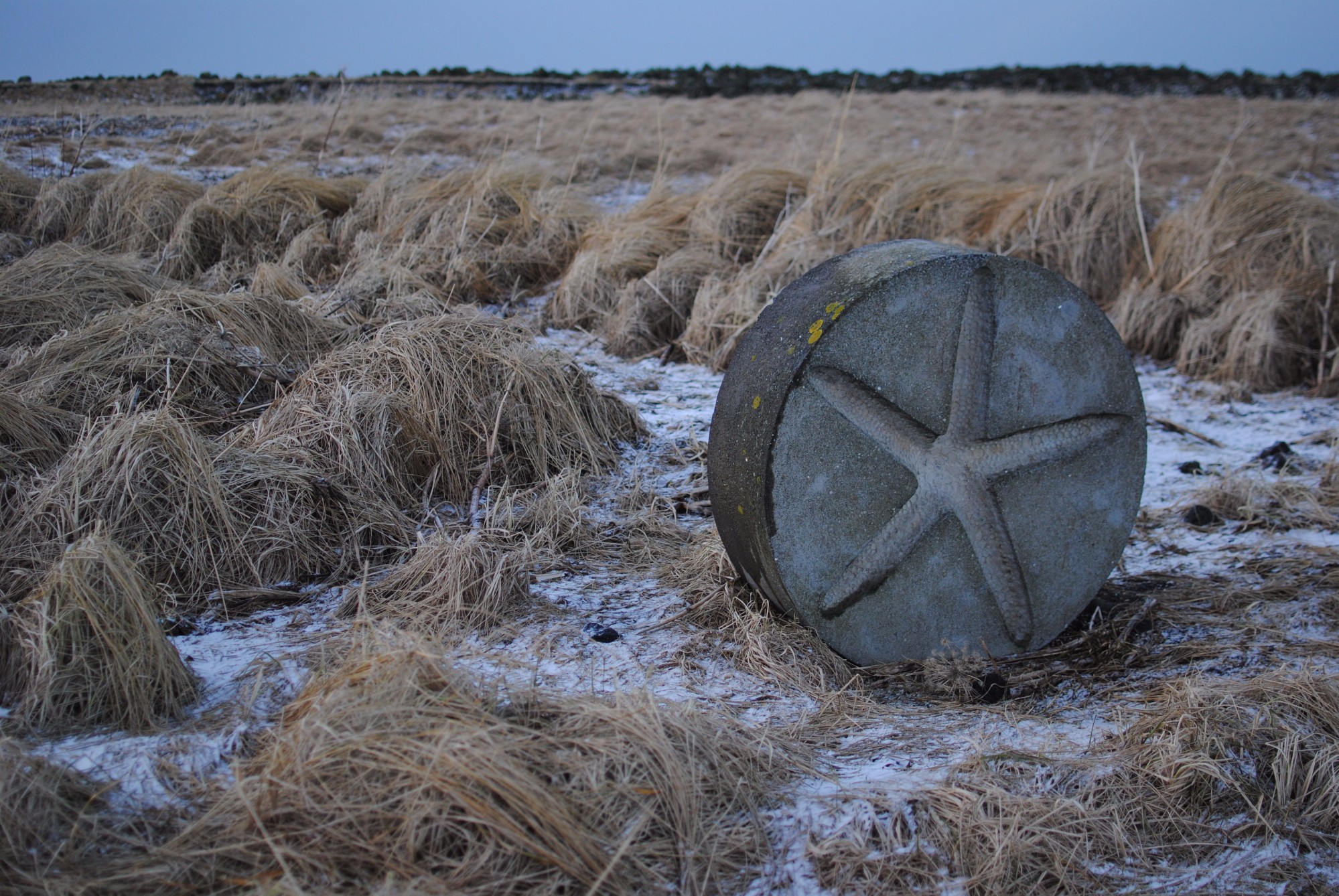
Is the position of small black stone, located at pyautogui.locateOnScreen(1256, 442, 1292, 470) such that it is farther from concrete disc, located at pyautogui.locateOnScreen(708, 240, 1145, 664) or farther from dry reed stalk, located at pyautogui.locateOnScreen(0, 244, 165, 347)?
dry reed stalk, located at pyautogui.locateOnScreen(0, 244, 165, 347)

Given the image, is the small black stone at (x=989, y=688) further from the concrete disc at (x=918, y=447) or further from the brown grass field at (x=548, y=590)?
the concrete disc at (x=918, y=447)

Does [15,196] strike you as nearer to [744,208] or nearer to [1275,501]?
[744,208]

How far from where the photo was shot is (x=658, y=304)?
5.41 m

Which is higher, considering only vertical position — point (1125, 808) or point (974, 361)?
point (974, 361)

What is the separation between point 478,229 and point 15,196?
9.57 ft

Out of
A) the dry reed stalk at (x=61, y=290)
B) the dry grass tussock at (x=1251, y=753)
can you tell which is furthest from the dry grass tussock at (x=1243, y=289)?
the dry reed stalk at (x=61, y=290)

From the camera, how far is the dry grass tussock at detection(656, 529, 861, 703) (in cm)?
237

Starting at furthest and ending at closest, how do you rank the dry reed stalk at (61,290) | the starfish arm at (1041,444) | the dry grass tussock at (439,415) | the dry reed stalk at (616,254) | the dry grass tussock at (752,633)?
the dry reed stalk at (616,254) < the dry reed stalk at (61,290) < the dry grass tussock at (439,415) < the starfish arm at (1041,444) < the dry grass tussock at (752,633)

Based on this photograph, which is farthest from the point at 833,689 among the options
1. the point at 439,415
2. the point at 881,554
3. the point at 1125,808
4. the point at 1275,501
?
the point at 1275,501

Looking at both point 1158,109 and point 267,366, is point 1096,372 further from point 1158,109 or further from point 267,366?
point 1158,109

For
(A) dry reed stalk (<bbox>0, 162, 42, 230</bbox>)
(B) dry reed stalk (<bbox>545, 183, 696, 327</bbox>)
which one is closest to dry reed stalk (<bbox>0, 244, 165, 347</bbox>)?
(A) dry reed stalk (<bbox>0, 162, 42, 230</bbox>)

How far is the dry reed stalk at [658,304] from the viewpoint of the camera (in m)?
5.20

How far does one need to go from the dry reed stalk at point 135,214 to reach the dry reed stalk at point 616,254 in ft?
8.36

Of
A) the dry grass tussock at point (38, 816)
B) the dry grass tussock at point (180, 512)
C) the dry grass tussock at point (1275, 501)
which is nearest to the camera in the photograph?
the dry grass tussock at point (38, 816)
